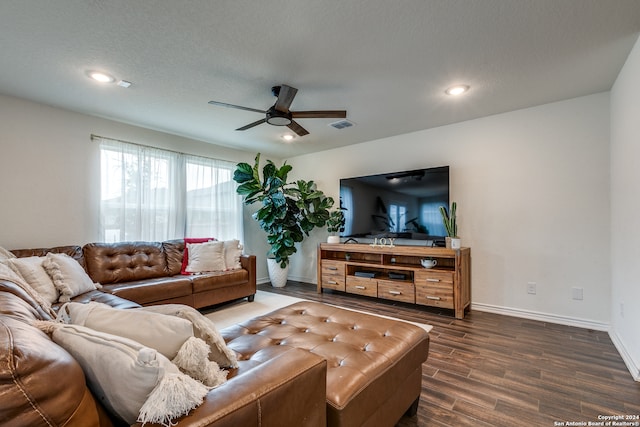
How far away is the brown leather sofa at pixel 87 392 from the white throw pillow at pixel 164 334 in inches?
4.7

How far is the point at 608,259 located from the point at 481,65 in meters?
2.34

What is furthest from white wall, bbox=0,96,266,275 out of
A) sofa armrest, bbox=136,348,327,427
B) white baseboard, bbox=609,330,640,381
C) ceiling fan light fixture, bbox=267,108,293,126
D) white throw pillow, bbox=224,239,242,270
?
Answer: white baseboard, bbox=609,330,640,381

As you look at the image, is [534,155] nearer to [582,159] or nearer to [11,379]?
[582,159]

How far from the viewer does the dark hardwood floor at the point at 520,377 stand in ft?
5.55

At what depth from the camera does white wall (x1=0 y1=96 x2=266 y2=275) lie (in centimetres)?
305

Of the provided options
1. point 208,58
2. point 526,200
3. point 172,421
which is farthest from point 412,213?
point 172,421

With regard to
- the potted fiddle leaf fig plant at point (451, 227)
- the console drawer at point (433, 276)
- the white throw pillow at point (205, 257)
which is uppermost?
the potted fiddle leaf fig plant at point (451, 227)

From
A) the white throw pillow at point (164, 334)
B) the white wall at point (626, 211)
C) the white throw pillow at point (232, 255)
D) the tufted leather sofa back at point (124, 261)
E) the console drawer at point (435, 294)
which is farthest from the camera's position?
the white throw pillow at point (232, 255)

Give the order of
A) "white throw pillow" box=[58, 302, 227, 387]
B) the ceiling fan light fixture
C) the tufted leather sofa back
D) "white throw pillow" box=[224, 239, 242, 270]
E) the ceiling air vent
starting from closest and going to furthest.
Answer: "white throw pillow" box=[58, 302, 227, 387], the ceiling fan light fixture, the tufted leather sofa back, the ceiling air vent, "white throw pillow" box=[224, 239, 242, 270]

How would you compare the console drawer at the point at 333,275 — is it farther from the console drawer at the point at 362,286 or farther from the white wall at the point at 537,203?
the white wall at the point at 537,203

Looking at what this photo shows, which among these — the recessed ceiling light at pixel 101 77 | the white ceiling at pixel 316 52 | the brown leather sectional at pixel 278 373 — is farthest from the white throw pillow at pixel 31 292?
the recessed ceiling light at pixel 101 77

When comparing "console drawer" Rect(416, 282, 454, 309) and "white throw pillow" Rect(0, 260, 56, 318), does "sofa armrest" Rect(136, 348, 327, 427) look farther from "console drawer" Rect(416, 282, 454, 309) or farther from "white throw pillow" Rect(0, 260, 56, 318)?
"console drawer" Rect(416, 282, 454, 309)

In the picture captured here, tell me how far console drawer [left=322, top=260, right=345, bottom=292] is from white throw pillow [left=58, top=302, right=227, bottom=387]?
3.49m

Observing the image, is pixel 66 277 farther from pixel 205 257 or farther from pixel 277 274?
pixel 277 274
